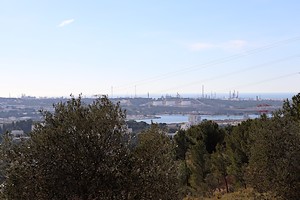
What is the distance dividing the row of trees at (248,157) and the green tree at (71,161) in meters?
3.87

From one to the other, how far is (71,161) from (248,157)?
16378 mm

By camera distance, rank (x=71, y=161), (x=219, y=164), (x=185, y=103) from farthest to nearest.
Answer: (x=185, y=103) < (x=219, y=164) < (x=71, y=161)

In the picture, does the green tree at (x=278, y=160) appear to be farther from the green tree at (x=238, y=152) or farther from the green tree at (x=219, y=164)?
the green tree at (x=219, y=164)

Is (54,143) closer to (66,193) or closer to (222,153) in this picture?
(66,193)

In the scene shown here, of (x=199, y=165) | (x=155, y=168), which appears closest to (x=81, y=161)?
(x=155, y=168)

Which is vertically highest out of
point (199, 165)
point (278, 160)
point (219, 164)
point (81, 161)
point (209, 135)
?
point (81, 161)

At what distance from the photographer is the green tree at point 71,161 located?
393 inches

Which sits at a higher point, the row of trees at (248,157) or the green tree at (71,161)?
the green tree at (71,161)

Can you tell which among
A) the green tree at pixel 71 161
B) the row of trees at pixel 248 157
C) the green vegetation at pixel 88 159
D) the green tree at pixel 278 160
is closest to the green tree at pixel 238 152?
the row of trees at pixel 248 157

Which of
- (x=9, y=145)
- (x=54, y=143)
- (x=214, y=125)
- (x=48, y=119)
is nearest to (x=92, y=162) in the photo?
(x=54, y=143)

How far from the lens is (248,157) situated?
951 inches

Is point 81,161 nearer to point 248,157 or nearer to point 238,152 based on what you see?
point 248,157

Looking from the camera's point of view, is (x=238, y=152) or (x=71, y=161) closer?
(x=71, y=161)

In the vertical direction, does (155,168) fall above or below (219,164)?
above
